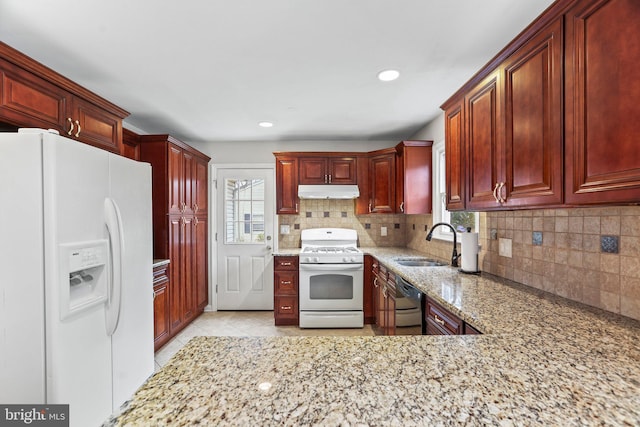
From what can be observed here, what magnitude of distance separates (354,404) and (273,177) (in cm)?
364

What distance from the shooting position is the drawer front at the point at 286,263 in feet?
11.3

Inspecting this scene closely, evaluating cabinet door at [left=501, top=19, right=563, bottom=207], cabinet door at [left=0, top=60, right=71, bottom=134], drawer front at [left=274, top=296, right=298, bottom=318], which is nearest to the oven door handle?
drawer front at [left=274, top=296, right=298, bottom=318]

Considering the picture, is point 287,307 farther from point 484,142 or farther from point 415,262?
point 484,142

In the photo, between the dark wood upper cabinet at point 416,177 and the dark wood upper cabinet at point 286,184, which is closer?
the dark wood upper cabinet at point 416,177

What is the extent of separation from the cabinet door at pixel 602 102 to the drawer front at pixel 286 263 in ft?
8.96

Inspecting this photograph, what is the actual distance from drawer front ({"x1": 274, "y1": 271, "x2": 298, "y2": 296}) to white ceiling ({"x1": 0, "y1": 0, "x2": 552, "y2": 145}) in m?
1.81

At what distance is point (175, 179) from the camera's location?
3109 millimetres

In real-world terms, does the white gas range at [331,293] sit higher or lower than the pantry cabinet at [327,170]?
lower

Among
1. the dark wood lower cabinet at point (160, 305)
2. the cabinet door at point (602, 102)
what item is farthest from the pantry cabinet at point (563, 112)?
the dark wood lower cabinet at point (160, 305)

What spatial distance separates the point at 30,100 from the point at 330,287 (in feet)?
9.40

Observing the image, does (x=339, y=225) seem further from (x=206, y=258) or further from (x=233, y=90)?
(x=233, y=90)

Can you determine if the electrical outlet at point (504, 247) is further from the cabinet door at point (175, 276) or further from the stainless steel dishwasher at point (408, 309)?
the cabinet door at point (175, 276)

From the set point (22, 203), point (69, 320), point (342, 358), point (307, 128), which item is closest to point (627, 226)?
point (342, 358)

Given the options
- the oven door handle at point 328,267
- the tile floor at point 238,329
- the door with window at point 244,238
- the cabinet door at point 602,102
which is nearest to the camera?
the cabinet door at point 602,102
